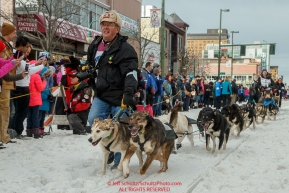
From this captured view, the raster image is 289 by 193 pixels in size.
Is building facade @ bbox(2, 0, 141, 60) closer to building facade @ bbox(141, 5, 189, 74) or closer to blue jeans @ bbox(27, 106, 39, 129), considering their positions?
blue jeans @ bbox(27, 106, 39, 129)

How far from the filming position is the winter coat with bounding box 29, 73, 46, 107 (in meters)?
7.71

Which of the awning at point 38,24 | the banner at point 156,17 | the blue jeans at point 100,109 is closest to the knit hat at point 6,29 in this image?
the blue jeans at point 100,109

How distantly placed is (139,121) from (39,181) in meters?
1.41

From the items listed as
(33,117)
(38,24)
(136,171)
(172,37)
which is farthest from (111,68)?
(172,37)

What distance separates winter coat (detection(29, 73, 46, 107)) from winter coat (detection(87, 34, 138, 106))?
293 cm

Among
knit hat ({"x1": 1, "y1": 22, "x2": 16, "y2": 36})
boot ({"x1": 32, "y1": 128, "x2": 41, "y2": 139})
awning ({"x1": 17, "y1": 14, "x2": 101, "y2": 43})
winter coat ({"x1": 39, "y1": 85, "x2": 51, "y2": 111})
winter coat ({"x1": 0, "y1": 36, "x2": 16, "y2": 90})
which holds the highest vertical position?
awning ({"x1": 17, "y1": 14, "x2": 101, "y2": 43})

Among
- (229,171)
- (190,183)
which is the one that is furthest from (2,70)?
(229,171)

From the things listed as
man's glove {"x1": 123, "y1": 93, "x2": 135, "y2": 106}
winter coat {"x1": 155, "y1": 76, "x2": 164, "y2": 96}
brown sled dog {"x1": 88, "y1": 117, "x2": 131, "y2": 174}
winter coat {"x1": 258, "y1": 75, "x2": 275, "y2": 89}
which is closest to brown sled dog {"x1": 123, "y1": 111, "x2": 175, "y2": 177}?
brown sled dog {"x1": 88, "y1": 117, "x2": 131, "y2": 174}

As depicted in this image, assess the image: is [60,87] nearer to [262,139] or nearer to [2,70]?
[2,70]

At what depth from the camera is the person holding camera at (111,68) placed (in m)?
4.93

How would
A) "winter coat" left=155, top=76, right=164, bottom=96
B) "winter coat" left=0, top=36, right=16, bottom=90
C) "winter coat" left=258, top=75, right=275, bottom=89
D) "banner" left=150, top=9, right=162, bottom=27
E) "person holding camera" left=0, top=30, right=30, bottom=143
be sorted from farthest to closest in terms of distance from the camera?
"banner" left=150, top=9, right=162, bottom=27 → "winter coat" left=258, top=75, right=275, bottom=89 → "winter coat" left=155, top=76, right=164, bottom=96 → "person holding camera" left=0, top=30, right=30, bottom=143 → "winter coat" left=0, top=36, right=16, bottom=90

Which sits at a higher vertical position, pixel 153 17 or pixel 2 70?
pixel 153 17

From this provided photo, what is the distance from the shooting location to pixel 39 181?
15.2 ft

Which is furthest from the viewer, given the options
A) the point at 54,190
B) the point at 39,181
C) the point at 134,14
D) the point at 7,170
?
the point at 134,14
